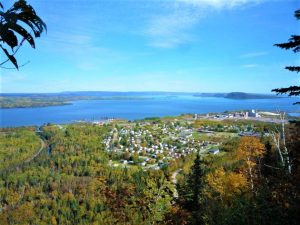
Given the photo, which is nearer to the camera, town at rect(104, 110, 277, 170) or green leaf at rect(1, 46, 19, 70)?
green leaf at rect(1, 46, 19, 70)

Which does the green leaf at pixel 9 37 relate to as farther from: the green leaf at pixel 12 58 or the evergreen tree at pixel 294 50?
the evergreen tree at pixel 294 50

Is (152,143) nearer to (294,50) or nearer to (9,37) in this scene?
(294,50)

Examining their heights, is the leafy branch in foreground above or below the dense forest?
above

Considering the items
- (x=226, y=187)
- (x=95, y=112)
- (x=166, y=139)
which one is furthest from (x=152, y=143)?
(x=95, y=112)

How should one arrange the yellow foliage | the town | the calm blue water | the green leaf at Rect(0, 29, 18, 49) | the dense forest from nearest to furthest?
the green leaf at Rect(0, 29, 18, 49) < the dense forest < the yellow foliage < the town < the calm blue water

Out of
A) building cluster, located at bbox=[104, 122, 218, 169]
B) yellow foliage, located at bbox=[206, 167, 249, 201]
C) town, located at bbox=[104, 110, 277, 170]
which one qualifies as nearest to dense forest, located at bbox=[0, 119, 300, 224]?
yellow foliage, located at bbox=[206, 167, 249, 201]

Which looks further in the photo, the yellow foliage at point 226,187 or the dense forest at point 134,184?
the yellow foliage at point 226,187

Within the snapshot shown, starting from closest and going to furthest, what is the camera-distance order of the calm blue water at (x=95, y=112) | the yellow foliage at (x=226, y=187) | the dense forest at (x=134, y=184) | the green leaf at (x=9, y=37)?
the green leaf at (x=9, y=37) < the dense forest at (x=134, y=184) < the yellow foliage at (x=226, y=187) < the calm blue water at (x=95, y=112)

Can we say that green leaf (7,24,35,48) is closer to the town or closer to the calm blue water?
the town

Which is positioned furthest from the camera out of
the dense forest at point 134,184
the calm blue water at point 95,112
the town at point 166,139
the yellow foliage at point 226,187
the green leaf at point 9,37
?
the calm blue water at point 95,112

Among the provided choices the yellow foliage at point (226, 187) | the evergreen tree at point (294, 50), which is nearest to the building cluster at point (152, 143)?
the yellow foliage at point (226, 187)
